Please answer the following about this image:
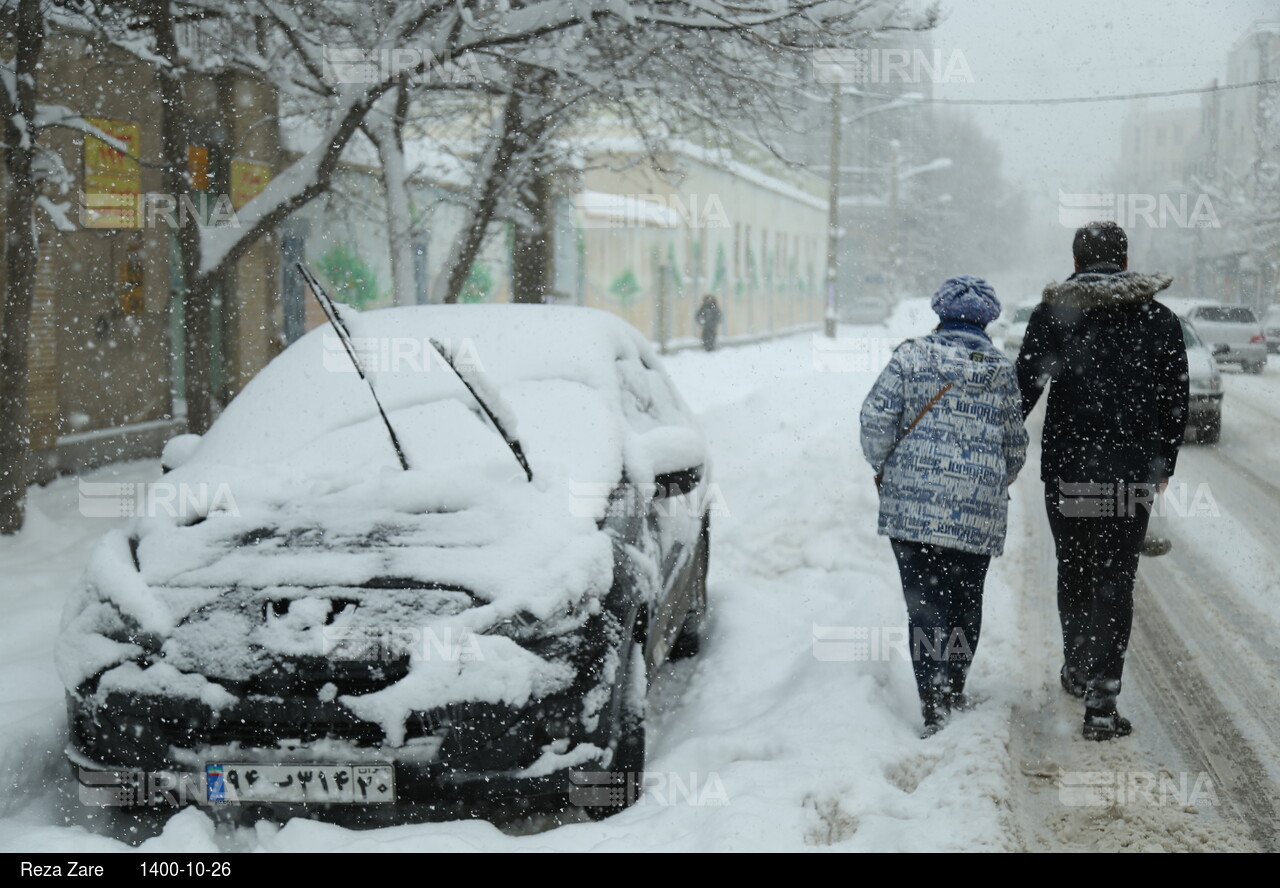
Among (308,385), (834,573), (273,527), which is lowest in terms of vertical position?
(834,573)

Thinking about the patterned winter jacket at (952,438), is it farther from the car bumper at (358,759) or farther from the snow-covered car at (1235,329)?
the snow-covered car at (1235,329)

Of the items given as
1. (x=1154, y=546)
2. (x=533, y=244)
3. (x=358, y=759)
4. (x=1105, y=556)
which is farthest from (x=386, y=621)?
(x=533, y=244)

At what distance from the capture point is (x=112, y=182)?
486 inches

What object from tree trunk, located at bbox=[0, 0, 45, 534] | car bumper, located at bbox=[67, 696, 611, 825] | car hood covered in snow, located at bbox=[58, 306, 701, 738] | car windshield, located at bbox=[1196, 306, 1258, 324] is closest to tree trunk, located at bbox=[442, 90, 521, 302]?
tree trunk, located at bbox=[0, 0, 45, 534]

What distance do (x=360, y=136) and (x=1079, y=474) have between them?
1350 cm

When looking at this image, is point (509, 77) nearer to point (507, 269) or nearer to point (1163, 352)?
point (1163, 352)

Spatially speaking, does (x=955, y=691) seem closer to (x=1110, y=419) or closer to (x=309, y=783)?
(x=1110, y=419)

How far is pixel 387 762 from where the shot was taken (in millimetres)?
3496

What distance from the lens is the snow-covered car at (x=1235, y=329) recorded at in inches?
989

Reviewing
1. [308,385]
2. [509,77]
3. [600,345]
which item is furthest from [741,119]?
[308,385]

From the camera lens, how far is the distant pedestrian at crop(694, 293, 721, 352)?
30328 millimetres

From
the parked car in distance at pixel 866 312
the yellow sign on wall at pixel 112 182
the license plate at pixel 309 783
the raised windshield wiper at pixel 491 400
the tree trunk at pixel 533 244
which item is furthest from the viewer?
the parked car in distance at pixel 866 312

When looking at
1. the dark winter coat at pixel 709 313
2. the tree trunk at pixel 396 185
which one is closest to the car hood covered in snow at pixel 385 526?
the tree trunk at pixel 396 185

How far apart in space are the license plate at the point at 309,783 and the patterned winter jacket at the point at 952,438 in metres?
1.98
